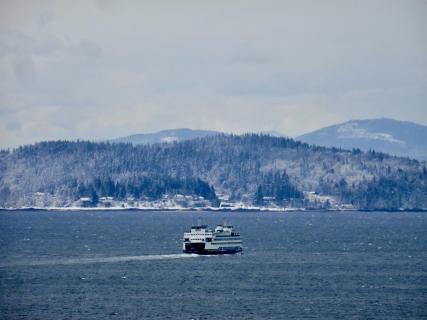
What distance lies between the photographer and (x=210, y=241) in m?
192

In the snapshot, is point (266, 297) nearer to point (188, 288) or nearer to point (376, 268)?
point (188, 288)

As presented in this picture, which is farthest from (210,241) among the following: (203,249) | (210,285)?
(210,285)

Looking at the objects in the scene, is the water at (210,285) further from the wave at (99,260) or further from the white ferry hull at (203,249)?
the white ferry hull at (203,249)

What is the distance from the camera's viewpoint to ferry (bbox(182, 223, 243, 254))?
7456 inches

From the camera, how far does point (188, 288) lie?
138 m

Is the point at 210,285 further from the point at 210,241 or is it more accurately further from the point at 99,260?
the point at 210,241

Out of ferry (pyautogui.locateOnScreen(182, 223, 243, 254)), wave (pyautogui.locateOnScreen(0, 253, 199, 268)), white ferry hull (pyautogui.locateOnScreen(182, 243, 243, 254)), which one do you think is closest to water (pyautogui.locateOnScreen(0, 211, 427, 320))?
wave (pyautogui.locateOnScreen(0, 253, 199, 268))

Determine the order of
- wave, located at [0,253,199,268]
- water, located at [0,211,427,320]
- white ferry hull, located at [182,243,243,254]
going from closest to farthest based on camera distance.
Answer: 1. water, located at [0,211,427,320]
2. wave, located at [0,253,199,268]
3. white ferry hull, located at [182,243,243,254]

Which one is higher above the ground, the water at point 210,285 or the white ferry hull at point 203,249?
the white ferry hull at point 203,249

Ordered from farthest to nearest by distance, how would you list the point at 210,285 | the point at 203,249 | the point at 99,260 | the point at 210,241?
the point at 210,241, the point at 203,249, the point at 99,260, the point at 210,285

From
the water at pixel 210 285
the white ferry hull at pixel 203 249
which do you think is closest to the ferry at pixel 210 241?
the white ferry hull at pixel 203 249

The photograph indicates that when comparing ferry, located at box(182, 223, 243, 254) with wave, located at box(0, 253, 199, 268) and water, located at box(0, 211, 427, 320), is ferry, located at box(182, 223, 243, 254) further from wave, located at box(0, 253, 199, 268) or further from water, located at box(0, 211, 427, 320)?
water, located at box(0, 211, 427, 320)

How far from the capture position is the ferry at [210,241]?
189m

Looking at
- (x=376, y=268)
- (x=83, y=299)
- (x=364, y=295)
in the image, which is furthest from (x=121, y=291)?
(x=376, y=268)
